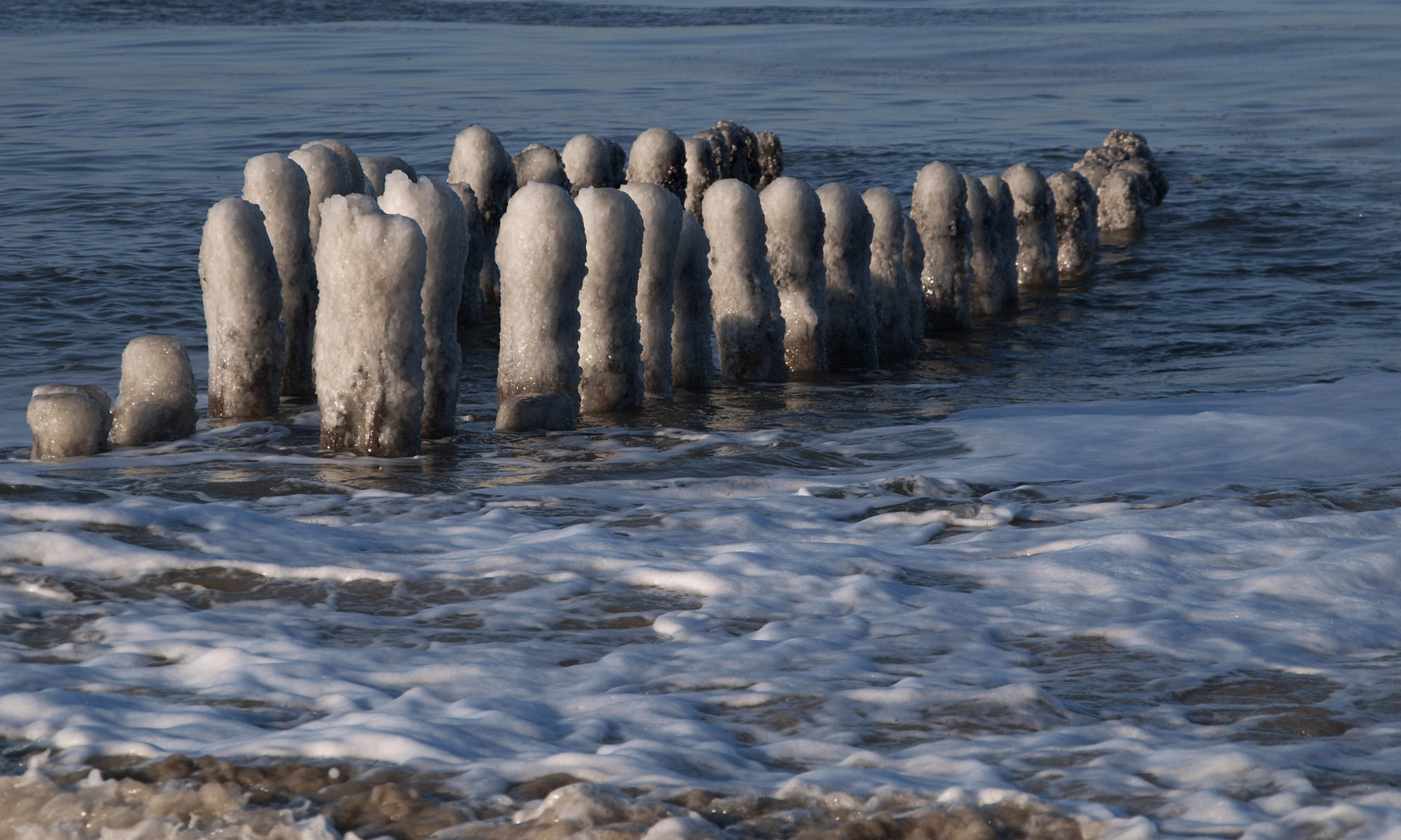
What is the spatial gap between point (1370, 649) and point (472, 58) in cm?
2751

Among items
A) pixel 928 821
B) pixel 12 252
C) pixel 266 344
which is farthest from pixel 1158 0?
pixel 928 821

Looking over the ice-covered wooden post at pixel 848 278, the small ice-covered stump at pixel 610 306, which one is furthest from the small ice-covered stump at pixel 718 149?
the small ice-covered stump at pixel 610 306

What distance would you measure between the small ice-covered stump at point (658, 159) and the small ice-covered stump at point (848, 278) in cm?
186

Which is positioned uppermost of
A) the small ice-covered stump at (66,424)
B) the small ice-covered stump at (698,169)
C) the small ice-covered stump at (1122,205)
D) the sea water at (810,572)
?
the small ice-covered stump at (698,169)

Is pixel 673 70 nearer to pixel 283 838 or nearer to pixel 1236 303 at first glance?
pixel 1236 303

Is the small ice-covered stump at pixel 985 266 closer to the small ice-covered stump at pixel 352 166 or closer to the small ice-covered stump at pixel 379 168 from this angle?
the small ice-covered stump at pixel 379 168

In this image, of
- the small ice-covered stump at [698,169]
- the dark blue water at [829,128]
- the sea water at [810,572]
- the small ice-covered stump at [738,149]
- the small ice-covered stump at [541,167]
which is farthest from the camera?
the small ice-covered stump at [738,149]

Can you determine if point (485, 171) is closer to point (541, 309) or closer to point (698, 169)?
point (698, 169)

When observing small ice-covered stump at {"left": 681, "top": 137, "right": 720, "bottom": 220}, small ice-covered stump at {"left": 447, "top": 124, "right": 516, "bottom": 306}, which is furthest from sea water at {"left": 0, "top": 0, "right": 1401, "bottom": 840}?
small ice-covered stump at {"left": 681, "top": 137, "right": 720, "bottom": 220}

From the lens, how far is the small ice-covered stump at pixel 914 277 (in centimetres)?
926

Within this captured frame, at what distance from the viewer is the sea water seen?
3.43m

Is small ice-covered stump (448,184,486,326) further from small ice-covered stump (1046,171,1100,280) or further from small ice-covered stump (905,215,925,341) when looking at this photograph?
small ice-covered stump (1046,171,1100,280)

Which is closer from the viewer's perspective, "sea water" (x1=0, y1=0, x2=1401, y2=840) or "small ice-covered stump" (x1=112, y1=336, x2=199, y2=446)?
"sea water" (x1=0, y1=0, x2=1401, y2=840)

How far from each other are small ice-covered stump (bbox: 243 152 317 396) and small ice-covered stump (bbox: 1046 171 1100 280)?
712 centimetres
